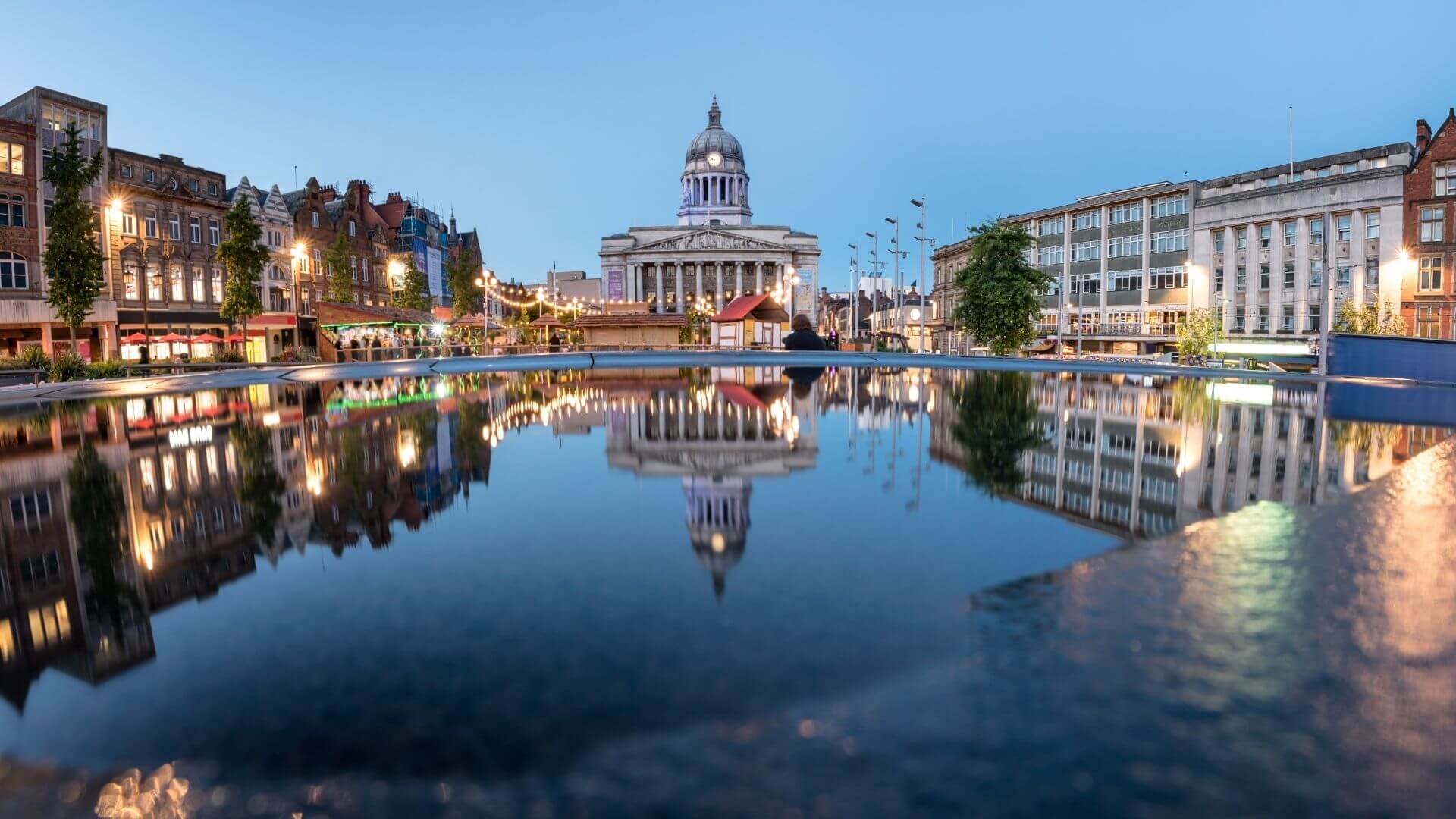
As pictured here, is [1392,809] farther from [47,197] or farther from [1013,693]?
[47,197]

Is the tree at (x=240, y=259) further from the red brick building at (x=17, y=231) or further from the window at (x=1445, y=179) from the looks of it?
the window at (x=1445, y=179)

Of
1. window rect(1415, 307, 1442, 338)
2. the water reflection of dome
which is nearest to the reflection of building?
the water reflection of dome

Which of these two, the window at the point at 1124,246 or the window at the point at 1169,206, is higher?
the window at the point at 1169,206

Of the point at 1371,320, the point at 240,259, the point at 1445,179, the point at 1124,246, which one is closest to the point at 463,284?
the point at 240,259

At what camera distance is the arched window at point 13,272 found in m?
46.6

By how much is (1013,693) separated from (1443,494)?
9.78 meters

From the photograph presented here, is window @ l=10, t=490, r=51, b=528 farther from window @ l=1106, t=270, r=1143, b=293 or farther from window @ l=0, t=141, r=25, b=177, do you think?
window @ l=1106, t=270, r=1143, b=293

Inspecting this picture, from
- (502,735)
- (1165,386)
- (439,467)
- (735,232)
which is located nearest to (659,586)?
(502,735)

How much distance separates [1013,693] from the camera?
5262mm

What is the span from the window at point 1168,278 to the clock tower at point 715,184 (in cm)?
8829

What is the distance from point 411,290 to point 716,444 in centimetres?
7541

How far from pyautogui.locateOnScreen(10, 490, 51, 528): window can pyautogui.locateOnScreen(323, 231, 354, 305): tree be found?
2410 inches

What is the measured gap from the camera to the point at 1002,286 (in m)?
50.7

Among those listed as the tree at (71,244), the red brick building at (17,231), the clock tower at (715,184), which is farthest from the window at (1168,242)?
the clock tower at (715,184)
